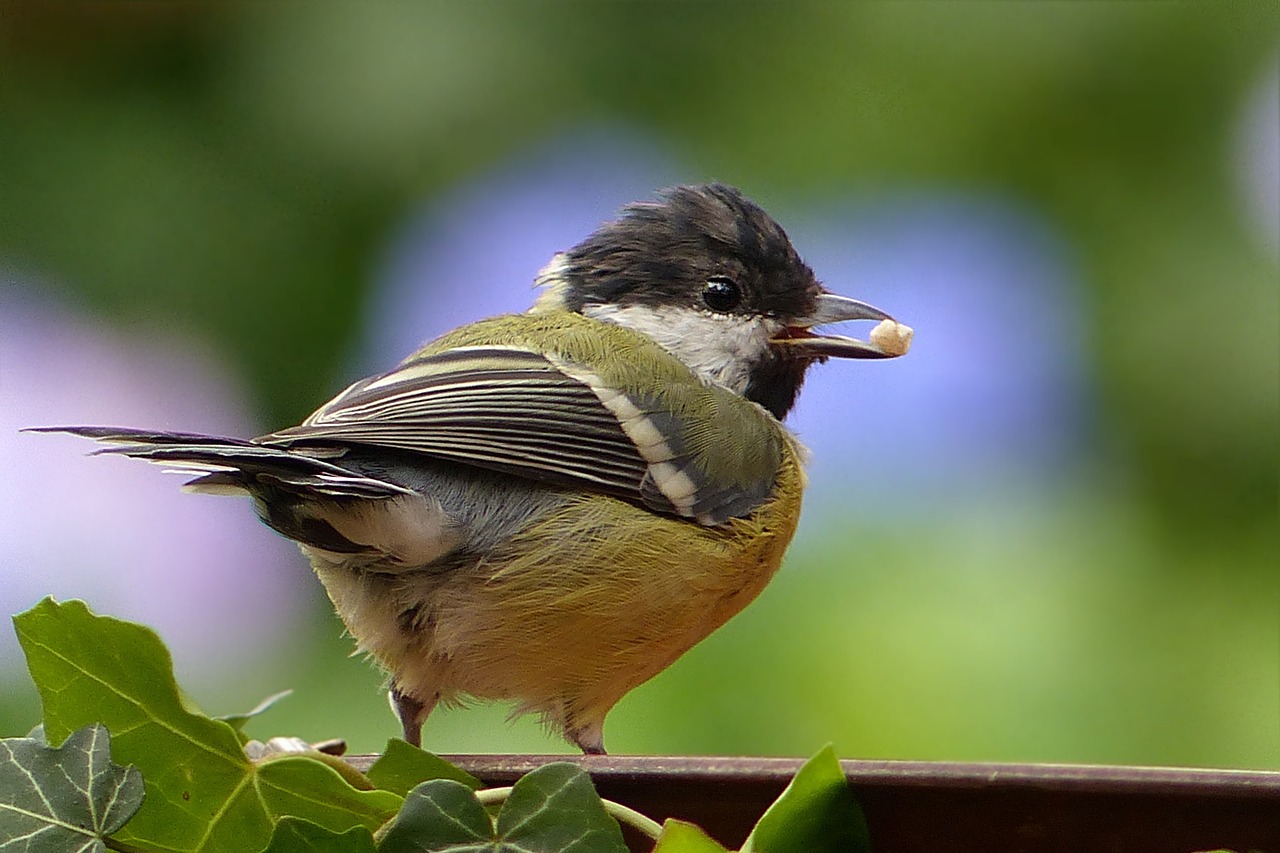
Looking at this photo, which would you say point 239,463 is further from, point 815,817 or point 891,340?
point 891,340

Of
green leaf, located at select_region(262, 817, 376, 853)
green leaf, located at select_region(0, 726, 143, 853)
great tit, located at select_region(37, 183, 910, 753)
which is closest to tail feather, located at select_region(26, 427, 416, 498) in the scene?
A: great tit, located at select_region(37, 183, 910, 753)

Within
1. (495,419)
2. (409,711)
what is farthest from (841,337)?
(409,711)

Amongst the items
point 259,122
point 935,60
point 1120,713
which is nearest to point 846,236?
point 935,60

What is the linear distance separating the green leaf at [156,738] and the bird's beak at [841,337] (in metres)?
1.20

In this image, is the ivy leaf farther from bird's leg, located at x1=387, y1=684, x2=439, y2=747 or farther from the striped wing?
bird's leg, located at x1=387, y1=684, x2=439, y2=747

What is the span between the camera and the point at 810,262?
6.63 feet

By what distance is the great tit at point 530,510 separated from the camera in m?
1.36

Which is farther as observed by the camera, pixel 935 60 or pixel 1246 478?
pixel 935 60

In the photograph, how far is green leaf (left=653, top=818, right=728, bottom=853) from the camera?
0.65m

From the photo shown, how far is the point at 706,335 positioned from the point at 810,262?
0.79 ft

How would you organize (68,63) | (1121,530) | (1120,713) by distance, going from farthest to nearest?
(68,63), (1121,530), (1120,713)

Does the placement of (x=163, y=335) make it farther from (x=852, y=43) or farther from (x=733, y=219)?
(x=852, y=43)

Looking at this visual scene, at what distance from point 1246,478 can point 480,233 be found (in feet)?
3.98

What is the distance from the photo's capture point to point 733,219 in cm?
190
